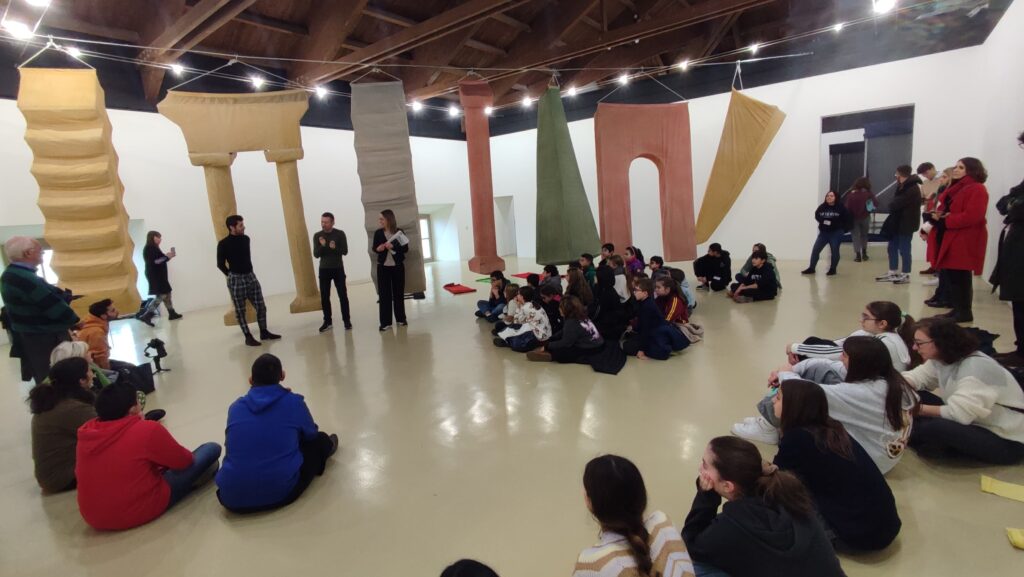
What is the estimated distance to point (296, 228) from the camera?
582 centimetres

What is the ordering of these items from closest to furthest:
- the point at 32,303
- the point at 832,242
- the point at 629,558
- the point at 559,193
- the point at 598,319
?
the point at 629,558
the point at 32,303
the point at 598,319
the point at 559,193
the point at 832,242

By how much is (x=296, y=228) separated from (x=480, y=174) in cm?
243

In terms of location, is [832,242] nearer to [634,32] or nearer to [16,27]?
[634,32]

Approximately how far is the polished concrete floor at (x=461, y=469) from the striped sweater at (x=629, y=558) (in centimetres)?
76

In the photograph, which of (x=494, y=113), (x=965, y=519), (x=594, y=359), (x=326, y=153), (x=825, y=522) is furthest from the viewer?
(x=494, y=113)

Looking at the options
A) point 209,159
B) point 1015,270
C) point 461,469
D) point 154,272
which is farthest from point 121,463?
point 154,272

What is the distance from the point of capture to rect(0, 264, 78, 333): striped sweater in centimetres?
321

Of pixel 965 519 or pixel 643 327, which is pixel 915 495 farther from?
pixel 643 327

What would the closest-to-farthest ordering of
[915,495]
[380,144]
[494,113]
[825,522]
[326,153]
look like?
[825,522] < [915,495] < [380,144] < [326,153] < [494,113]

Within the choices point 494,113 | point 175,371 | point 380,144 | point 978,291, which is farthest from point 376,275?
point 494,113

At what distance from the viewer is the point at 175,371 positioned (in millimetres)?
4516

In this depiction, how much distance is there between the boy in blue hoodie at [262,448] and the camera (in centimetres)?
223

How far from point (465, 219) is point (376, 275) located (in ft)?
22.4

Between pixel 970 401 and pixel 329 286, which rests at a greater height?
pixel 329 286
